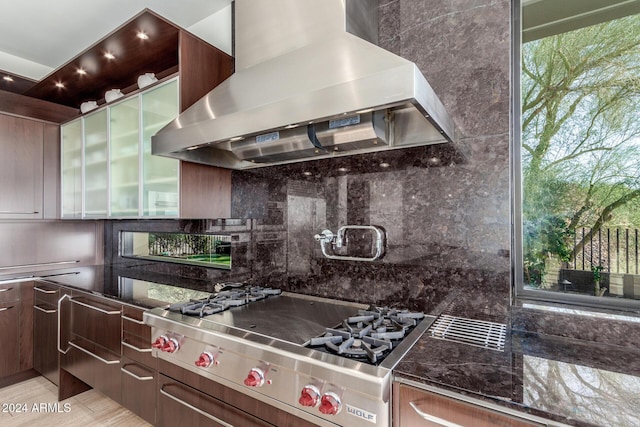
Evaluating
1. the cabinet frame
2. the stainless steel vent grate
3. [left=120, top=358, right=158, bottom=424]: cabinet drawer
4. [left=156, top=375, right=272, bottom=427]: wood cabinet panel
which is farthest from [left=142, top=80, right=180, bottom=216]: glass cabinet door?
the stainless steel vent grate

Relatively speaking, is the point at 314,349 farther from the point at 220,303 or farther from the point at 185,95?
the point at 185,95

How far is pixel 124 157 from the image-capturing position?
7.91 feet

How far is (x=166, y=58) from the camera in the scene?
2.35 m

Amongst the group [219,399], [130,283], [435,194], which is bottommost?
[219,399]

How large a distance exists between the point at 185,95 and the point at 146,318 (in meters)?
1.29

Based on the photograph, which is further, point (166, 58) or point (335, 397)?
point (166, 58)

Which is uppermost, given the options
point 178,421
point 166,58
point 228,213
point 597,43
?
point 166,58

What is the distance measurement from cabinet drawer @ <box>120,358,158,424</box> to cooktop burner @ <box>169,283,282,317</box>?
0.40 m

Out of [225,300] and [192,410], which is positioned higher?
[225,300]

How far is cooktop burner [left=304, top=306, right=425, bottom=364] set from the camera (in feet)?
3.54

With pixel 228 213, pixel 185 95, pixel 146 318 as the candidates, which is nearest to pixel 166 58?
pixel 185 95

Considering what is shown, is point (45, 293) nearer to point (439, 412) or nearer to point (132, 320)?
point (132, 320)

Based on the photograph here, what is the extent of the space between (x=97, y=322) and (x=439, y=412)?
210cm

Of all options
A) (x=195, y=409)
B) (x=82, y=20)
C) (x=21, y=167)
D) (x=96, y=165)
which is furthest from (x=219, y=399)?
(x=82, y=20)
